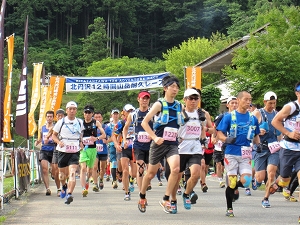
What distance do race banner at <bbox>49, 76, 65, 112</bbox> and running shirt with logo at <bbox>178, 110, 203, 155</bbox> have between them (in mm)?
17957

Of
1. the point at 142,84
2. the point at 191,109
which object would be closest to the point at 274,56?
the point at 142,84

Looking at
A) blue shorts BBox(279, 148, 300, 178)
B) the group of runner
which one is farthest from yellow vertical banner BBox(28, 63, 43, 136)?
blue shorts BBox(279, 148, 300, 178)

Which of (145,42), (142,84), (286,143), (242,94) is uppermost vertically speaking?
(145,42)

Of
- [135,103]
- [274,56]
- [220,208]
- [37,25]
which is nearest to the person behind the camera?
[220,208]

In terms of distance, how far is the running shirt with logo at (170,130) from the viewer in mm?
11164

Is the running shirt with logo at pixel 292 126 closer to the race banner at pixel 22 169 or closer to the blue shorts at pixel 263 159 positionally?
the blue shorts at pixel 263 159

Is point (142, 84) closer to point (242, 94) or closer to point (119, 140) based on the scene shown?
point (119, 140)

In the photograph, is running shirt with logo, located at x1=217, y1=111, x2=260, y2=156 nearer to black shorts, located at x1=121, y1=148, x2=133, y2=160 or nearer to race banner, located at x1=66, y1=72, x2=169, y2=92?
black shorts, located at x1=121, y1=148, x2=133, y2=160

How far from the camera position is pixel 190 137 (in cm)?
1166

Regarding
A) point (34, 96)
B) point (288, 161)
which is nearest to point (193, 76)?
point (34, 96)

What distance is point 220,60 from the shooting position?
54.1 metres

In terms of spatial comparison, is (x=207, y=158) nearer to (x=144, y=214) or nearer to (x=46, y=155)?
(x=46, y=155)

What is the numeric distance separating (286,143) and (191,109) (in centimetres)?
192

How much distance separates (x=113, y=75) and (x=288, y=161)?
6665cm
